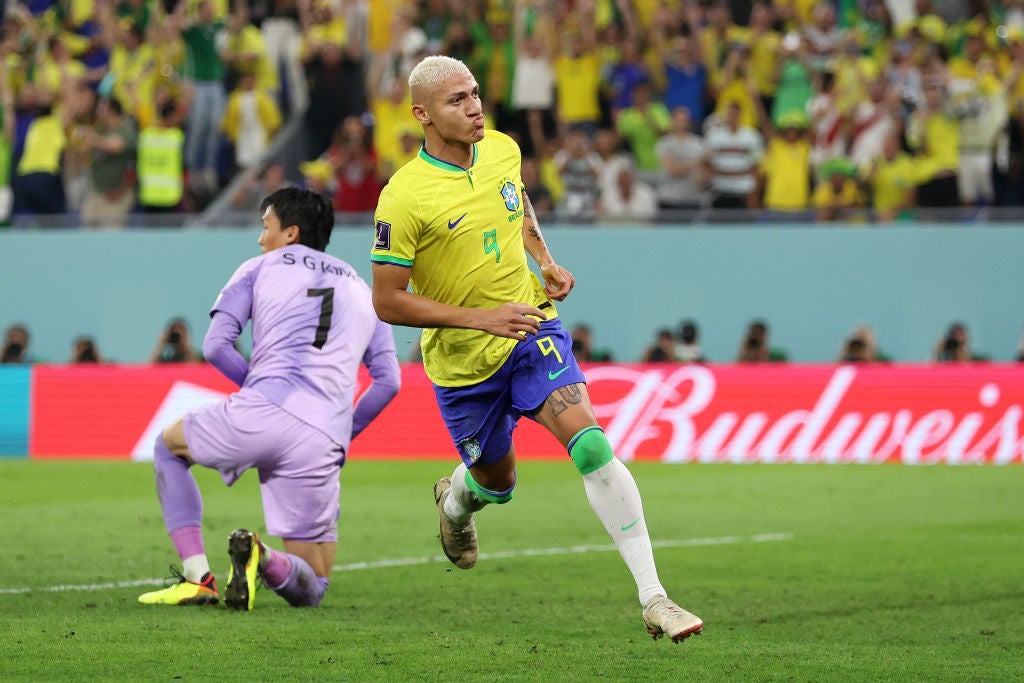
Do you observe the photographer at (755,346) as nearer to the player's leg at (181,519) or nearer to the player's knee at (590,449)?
the player's leg at (181,519)

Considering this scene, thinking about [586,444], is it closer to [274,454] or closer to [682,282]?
[274,454]

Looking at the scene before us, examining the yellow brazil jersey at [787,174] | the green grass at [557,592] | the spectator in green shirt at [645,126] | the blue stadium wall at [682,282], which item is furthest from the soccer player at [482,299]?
the spectator in green shirt at [645,126]

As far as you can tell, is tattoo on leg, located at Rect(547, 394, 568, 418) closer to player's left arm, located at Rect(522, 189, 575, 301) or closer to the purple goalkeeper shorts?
player's left arm, located at Rect(522, 189, 575, 301)

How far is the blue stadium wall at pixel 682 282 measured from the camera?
1883 centimetres

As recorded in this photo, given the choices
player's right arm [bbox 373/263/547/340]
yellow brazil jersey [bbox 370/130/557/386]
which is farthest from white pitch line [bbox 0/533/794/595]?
player's right arm [bbox 373/263/547/340]

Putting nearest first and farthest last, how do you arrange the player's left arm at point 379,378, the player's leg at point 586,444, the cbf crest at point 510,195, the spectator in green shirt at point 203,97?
the player's leg at point 586,444 → the cbf crest at point 510,195 → the player's left arm at point 379,378 → the spectator in green shirt at point 203,97

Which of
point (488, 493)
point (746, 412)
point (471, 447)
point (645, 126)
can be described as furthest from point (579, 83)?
point (471, 447)

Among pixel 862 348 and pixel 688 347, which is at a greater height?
pixel 862 348

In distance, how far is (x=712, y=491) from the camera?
1452 centimetres

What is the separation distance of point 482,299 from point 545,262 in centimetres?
36

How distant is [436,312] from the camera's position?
6.39 metres

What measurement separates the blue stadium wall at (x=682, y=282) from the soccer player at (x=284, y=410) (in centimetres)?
977

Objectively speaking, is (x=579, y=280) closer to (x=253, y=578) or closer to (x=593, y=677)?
(x=253, y=578)

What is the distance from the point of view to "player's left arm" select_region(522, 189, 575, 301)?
672 cm
